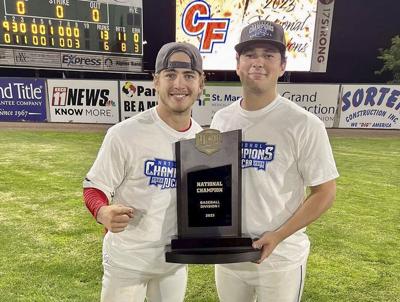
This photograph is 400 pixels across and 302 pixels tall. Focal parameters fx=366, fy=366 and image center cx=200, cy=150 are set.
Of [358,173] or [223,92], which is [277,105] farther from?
[223,92]

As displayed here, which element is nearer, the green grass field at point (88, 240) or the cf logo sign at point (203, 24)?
the green grass field at point (88, 240)

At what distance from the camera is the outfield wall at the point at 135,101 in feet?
38.6

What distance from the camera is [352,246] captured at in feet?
14.5

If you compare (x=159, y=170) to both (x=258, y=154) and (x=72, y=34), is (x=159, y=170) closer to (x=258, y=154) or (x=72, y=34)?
(x=258, y=154)

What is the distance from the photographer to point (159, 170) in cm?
176

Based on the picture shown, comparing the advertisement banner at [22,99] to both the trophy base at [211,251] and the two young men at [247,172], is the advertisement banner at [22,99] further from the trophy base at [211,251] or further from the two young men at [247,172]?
the trophy base at [211,251]

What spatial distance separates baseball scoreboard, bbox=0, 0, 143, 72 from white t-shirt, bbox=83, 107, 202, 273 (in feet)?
43.9

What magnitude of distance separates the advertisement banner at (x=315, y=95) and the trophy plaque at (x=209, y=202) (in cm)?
1089

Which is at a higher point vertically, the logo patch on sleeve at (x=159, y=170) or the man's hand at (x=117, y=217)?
the logo patch on sleeve at (x=159, y=170)

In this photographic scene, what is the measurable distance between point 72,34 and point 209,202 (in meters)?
13.8

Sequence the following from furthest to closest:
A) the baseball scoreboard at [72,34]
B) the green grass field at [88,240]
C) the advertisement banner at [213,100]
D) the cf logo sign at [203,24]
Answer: the cf logo sign at [203,24] < the baseball scoreboard at [72,34] < the advertisement banner at [213,100] < the green grass field at [88,240]

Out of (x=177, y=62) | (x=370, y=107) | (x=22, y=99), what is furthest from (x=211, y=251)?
(x=370, y=107)

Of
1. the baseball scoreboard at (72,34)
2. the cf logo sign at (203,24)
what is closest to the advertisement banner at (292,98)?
the cf logo sign at (203,24)

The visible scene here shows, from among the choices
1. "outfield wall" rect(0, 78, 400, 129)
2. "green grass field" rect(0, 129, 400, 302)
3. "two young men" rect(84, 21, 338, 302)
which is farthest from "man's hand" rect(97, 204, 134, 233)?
"outfield wall" rect(0, 78, 400, 129)
